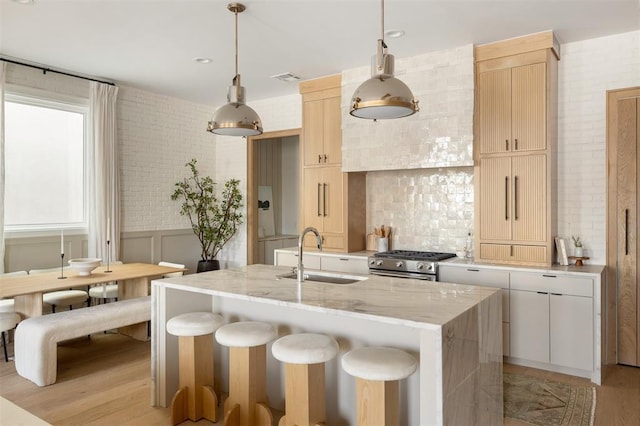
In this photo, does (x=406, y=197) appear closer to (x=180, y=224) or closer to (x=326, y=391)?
(x=326, y=391)

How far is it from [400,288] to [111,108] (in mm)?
4674

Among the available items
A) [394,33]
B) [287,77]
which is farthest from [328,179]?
[394,33]

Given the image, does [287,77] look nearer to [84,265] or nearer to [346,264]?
[346,264]

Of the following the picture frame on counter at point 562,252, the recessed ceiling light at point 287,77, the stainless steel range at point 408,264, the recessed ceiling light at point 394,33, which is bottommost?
the stainless steel range at point 408,264

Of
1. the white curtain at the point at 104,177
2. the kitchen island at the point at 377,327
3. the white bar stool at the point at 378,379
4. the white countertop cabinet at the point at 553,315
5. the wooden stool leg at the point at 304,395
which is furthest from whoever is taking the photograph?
the white curtain at the point at 104,177

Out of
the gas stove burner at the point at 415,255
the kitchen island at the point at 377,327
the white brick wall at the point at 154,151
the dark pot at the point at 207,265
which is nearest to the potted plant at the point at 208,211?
the dark pot at the point at 207,265

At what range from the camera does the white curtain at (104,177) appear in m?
5.56

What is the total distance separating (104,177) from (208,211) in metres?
1.83

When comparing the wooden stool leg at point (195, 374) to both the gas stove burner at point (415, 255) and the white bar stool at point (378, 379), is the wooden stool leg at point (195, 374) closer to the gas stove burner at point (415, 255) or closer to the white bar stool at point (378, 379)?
the white bar stool at point (378, 379)

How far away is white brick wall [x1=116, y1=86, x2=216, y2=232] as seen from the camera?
19.8 ft

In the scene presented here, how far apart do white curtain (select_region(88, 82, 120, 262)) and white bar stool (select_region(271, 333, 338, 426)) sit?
3.81m

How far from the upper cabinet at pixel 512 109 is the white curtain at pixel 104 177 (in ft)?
14.6

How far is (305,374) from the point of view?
2586mm

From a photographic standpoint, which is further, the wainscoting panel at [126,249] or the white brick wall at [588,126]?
the wainscoting panel at [126,249]
